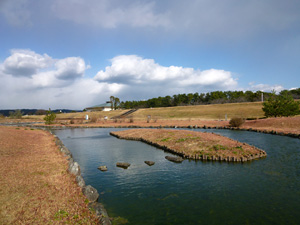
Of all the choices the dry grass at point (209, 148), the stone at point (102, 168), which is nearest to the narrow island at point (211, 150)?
the dry grass at point (209, 148)

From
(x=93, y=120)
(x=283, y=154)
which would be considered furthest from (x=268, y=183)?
(x=93, y=120)

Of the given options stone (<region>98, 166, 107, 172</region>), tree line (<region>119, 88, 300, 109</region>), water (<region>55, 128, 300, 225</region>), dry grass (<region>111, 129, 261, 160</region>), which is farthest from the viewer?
→ tree line (<region>119, 88, 300, 109</region>)

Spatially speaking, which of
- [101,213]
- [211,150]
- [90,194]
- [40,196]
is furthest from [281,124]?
[40,196]

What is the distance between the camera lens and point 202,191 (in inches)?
497

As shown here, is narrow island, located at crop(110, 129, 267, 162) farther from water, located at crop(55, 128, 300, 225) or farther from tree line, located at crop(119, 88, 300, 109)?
tree line, located at crop(119, 88, 300, 109)

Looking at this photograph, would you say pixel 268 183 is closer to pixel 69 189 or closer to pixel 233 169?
pixel 233 169

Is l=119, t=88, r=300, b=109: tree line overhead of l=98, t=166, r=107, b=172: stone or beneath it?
overhead

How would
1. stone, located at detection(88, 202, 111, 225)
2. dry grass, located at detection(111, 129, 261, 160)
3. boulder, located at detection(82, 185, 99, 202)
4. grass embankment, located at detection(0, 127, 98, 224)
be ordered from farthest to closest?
dry grass, located at detection(111, 129, 261, 160)
boulder, located at detection(82, 185, 99, 202)
stone, located at detection(88, 202, 111, 225)
grass embankment, located at detection(0, 127, 98, 224)

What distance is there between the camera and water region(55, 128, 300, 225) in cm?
974

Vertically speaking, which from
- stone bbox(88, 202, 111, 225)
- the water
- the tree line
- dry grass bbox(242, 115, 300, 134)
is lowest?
the water

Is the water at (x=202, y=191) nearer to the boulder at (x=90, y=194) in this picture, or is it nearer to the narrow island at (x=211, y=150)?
the boulder at (x=90, y=194)

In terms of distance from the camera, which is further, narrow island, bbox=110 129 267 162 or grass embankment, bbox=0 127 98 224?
narrow island, bbox=110 129 267 162

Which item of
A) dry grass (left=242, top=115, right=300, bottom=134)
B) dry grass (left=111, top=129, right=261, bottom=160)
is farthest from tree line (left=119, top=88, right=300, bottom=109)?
dry grass (left=111, top=129, right=261, bottom=160)

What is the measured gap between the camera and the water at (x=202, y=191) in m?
9.74
